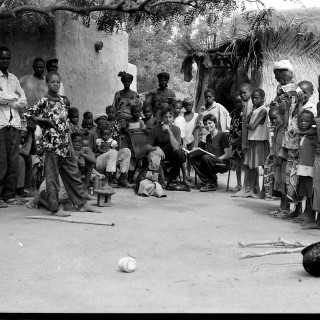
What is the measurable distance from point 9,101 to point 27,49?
3011 mm

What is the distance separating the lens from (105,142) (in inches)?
374

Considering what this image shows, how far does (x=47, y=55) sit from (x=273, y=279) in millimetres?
6929

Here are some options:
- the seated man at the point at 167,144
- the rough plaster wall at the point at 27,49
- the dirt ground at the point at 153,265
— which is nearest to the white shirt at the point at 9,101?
the dirt ground at the point at 153,265

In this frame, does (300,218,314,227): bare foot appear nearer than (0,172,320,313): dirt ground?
No

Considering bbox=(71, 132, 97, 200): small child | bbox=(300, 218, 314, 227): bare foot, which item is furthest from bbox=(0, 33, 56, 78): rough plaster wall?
bbox=(300, 218, 314, 227): bare foot

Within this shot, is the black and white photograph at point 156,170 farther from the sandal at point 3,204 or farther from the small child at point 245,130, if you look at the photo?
the sandal at point 3,204

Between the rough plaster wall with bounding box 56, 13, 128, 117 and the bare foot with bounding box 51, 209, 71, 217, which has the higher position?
the rough plaster wall with bounding box 56, 13, 128, 117

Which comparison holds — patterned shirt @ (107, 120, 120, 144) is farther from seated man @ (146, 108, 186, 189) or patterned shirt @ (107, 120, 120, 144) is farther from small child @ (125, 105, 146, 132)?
seated man @ (146, 108, 186, 189)

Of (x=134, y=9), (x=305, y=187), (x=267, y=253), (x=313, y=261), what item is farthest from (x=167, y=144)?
(x=313, y=261)

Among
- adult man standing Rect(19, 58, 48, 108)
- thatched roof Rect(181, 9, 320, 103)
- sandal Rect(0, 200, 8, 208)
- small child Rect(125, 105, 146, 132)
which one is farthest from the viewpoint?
thatched roof Rect(181, 9, 320, 103)

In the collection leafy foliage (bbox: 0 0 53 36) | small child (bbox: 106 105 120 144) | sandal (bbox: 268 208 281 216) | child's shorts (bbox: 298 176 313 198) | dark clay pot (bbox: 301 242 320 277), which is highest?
leafy foliage (bbox: 0 0 53 36)

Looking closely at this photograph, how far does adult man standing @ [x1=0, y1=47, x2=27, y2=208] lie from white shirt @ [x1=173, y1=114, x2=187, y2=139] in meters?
3.86

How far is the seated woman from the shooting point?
9.98 meters
